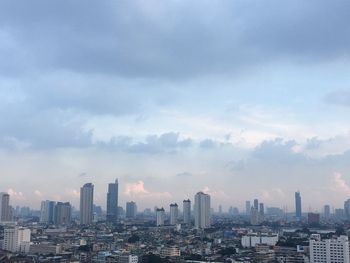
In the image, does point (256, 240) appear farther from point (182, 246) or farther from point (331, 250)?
point (331, 250)

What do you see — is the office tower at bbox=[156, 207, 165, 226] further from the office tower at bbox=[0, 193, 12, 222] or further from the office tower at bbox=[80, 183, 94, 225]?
the office tower at bbox=[0, 193, 12, 222]

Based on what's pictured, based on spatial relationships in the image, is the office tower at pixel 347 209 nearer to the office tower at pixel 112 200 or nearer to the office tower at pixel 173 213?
the office tower at pixel 173 213

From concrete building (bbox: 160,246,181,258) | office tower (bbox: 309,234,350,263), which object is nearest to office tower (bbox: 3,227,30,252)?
concrete building (bbox: 160,246,181,258)

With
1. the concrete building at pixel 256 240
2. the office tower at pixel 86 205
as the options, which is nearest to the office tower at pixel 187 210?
the office tower at pixel 86 205

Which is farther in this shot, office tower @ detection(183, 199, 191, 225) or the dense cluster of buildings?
office tower @ detection(183, 199, 191, 225)

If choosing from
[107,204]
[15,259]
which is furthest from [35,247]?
[107,204]

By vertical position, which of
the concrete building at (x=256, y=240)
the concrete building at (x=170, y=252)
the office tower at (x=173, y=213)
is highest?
the office tower at (x=173, y=213)

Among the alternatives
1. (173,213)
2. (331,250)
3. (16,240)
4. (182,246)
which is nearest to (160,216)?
(173,213)
